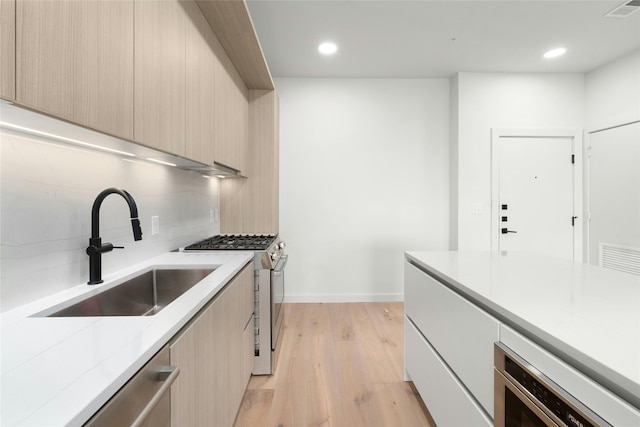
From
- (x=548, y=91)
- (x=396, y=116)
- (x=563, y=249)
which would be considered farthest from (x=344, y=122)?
(x=563, y=249)

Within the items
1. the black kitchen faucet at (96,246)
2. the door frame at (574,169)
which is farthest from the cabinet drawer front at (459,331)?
the door frame at (574,169)

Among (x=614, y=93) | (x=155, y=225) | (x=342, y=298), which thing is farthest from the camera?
(x=342, y=298)

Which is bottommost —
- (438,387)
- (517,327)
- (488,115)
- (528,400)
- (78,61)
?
(438,387)

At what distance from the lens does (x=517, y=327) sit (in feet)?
2.77

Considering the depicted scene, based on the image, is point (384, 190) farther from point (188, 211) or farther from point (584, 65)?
point (584, 65)

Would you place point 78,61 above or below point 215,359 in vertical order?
above

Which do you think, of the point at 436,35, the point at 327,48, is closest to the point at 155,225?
the point at 327,48

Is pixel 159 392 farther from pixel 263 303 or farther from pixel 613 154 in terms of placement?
pixel 613 154

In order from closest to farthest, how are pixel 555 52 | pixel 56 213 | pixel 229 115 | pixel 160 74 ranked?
pixel 56 213 < pixel 160 74 < pixel 229 115 < pixel 555 52

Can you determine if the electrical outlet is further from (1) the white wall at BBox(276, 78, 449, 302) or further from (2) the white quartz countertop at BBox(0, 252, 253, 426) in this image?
(1) the white wall at BBox(276, 78, 449, 302)

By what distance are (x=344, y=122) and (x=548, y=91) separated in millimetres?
2430

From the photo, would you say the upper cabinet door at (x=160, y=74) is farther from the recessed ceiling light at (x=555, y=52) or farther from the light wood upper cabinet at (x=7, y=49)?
the recessed ceiling light at (x=555, y=52)

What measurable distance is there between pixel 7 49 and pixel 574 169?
14.9 ft

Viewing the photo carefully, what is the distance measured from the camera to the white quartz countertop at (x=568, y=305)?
0.59 meters
